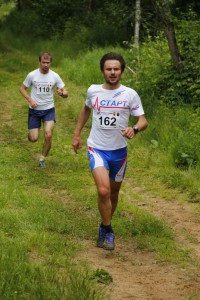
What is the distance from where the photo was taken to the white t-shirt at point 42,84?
1126 centimetres

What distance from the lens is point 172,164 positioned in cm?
1070

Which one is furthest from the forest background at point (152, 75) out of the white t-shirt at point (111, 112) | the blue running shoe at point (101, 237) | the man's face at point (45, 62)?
the white t-shirt at point (111, 112)

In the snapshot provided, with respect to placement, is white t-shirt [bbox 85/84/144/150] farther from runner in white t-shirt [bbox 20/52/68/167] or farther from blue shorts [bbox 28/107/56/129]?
blue shorts [bbox 28/107/56/129]

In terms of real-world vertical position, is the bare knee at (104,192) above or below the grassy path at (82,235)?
above

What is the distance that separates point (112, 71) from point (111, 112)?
461mm

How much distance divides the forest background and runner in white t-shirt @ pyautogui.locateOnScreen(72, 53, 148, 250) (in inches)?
85.1

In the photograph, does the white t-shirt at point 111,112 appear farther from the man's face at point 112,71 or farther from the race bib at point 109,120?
the man's face at point 112,71

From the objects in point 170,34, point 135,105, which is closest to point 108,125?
point 135,105

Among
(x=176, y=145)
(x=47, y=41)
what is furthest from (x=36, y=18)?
(x=176, y=145)

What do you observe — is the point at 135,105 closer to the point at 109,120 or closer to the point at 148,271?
the point at 109,120

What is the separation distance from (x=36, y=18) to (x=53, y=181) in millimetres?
20719

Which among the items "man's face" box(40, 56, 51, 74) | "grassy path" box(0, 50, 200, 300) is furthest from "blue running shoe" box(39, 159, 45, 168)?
"man's face" box(40, 56, 51, 74)

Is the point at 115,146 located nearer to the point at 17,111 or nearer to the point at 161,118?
the point at 161,118

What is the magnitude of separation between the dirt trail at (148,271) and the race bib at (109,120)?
4.60 ft
